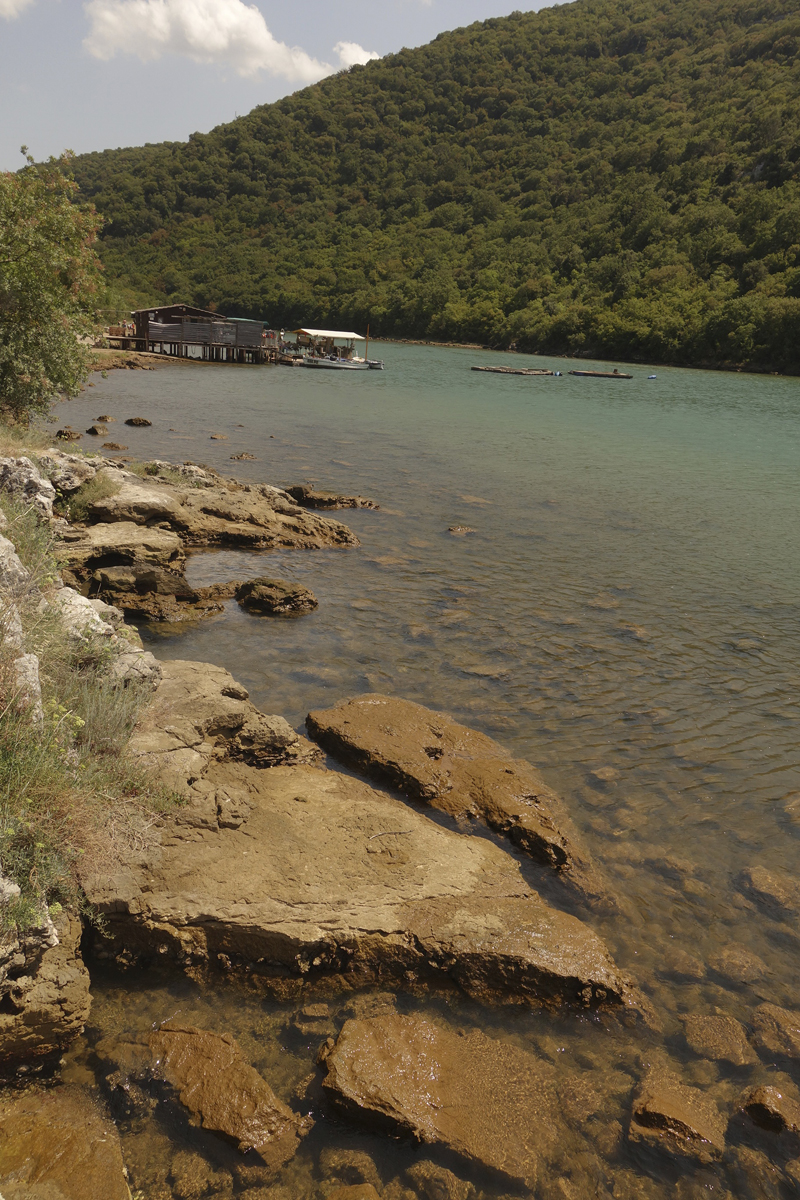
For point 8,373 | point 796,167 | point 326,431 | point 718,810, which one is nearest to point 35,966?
point 718,810

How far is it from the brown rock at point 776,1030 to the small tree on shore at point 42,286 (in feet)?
54.4

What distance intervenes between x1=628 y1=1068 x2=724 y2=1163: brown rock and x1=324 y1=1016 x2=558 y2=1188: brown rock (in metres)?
0.51

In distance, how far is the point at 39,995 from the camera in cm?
414

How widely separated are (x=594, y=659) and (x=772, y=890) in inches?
180

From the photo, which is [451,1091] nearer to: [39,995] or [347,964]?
[347,964]

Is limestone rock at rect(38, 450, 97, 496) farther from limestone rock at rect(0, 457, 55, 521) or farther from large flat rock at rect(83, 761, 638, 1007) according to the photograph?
large flat rock at rect(83, 761, 638, 1007)

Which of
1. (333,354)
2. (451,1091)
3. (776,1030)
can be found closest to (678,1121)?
(776,1030)

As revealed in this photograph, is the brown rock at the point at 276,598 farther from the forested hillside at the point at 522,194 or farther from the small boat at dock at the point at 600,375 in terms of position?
the forested hillside at the point at 522,194

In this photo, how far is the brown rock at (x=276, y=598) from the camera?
1136cm

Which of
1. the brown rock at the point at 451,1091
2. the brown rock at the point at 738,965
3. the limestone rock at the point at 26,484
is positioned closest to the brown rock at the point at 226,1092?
the brown rock at the point at 451,1091

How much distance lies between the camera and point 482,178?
160250 mm

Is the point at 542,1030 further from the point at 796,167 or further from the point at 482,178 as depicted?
the point at 482,178

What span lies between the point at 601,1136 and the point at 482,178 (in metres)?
184

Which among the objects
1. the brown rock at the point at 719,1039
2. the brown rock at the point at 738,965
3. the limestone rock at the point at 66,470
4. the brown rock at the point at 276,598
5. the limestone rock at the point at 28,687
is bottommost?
the brown rock at the point at 719,1039
